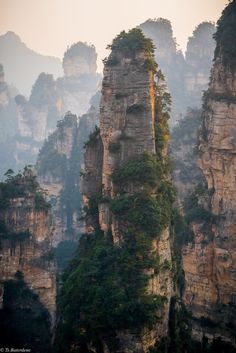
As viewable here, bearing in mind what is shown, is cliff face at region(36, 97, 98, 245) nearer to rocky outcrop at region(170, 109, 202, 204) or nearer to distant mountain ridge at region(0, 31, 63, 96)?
rocky outcrop at region(170, 109, 202, 204)

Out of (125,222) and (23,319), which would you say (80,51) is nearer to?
(23,319)

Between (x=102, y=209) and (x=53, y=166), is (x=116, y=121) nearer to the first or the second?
(x=102, y=209)

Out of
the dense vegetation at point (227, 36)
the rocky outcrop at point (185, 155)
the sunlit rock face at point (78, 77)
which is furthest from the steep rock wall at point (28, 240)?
the sunlit rock face at point (78, 77)

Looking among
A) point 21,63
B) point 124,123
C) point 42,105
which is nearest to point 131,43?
point 124,123

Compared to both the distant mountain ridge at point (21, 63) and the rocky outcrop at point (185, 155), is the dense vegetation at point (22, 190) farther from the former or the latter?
the distant mountain ridge at point (21, 63)

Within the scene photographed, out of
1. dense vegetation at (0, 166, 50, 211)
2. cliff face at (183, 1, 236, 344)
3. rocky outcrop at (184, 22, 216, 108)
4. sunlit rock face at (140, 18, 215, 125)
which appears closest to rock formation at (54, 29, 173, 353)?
cliff face at (183, 1, 236, 344)
